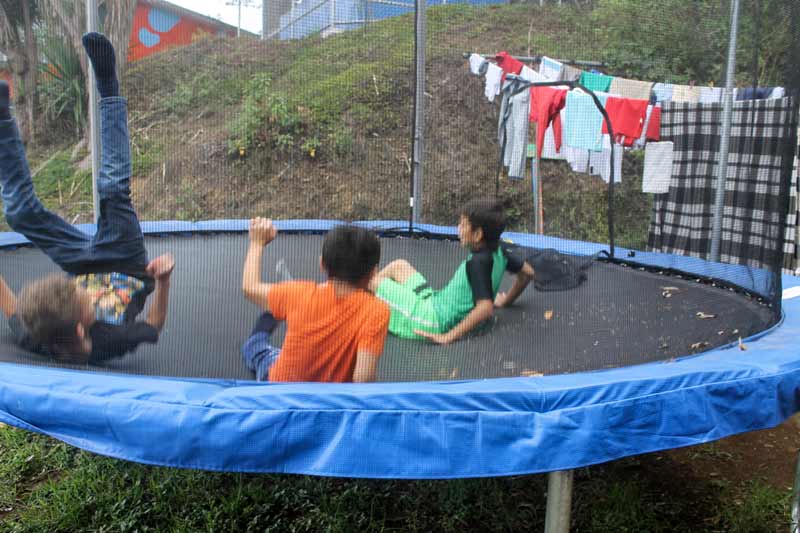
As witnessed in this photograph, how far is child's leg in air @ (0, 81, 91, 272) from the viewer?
1.30 metres

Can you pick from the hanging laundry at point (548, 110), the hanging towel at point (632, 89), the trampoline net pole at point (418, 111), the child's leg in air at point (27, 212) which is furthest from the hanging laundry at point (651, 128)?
the child's leg in air at point (27, 212)

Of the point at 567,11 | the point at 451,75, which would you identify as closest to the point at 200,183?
the point at 567,11

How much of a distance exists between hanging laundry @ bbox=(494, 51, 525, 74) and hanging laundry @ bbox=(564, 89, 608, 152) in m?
0.25

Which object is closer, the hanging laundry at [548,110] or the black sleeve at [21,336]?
the black sleeve at [21,336]

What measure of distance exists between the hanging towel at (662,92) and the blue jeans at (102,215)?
175cm

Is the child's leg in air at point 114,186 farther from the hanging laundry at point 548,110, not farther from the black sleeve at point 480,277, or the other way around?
the hanging laundry at point 548,110

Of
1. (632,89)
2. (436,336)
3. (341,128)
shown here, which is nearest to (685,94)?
(632,89)

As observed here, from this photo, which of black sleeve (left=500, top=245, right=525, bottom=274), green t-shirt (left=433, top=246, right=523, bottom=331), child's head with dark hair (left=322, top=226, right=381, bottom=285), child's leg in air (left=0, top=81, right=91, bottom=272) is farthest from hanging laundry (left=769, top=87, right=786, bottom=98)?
child's leg in air (left=0, top=81, right=91, bottom=272)

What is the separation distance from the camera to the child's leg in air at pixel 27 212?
4.27 ft

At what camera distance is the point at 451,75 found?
2.74 m

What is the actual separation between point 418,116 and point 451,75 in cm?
22

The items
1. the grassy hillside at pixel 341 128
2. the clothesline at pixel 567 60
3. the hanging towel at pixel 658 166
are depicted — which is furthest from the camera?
the hanging towel at pixel 658 166

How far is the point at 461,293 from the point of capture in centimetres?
158

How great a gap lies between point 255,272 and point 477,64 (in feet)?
5.35
